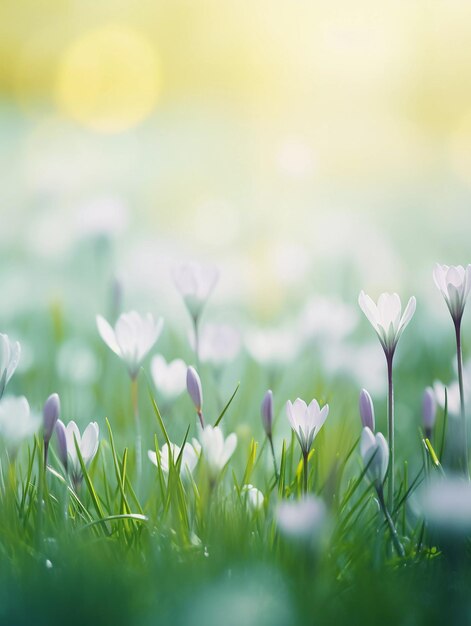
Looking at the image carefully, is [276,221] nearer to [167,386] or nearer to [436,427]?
[436,427]

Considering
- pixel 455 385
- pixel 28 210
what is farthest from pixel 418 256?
pixel 455 385

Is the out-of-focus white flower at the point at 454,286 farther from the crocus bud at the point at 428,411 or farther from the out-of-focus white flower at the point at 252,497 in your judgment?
the out-of-focus white flower at the point at 252,497

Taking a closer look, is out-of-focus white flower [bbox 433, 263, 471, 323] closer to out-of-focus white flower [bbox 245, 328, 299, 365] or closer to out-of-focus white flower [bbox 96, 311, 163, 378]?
out-of-focus white flower [bbox 96, 311, 163, 378]

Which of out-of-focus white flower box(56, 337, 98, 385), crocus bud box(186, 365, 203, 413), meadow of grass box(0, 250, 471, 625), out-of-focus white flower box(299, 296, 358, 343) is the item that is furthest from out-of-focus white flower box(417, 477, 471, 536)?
out-of-focus white flower box(56, 337, 98, 385)

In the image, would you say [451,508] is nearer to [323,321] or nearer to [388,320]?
[388,320]

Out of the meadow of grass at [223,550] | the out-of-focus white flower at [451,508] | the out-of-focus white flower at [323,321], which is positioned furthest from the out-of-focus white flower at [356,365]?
the out-of-focus white flower at [451,508]
